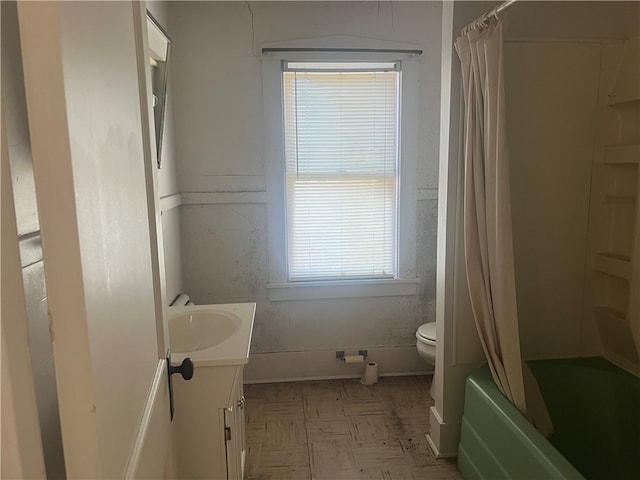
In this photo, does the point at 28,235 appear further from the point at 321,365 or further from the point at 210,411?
the point at 321,365

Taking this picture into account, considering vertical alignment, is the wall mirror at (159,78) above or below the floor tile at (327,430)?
above

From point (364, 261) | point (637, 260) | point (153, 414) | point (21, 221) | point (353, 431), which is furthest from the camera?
point (364, 261)

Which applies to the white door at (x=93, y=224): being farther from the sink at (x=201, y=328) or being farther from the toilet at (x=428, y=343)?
the toilet at (x=428, y=343)

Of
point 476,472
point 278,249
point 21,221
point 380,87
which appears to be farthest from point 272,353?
point 21,221

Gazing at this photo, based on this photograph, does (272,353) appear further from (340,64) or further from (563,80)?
(563,80)

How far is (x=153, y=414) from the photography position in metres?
0.93

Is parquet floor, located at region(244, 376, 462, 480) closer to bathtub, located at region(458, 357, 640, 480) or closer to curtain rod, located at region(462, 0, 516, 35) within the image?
bathtub, located at region(458, 357, 640, 480)

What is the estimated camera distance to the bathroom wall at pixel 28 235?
58cm

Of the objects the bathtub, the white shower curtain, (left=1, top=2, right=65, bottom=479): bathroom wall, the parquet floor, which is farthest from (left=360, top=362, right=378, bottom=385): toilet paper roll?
(left=1, top=2, right=65, bottom=479): bathroom wall

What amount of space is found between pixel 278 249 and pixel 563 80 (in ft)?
5.82

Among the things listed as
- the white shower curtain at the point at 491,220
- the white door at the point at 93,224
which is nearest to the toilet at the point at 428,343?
the white shower curtain at the point at 491,220

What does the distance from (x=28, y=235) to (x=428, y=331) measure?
245cm

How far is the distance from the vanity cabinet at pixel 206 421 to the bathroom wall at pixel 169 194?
80 centimetres

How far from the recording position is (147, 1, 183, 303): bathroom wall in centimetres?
241
